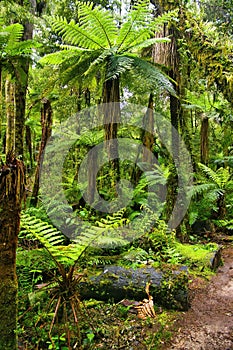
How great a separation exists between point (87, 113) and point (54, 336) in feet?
15.8

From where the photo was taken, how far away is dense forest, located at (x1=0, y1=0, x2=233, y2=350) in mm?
2393

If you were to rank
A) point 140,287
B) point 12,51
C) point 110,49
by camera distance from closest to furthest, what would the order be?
point 140,287 → point 12,51 → point 110,49

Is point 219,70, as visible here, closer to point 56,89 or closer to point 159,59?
point 159,59

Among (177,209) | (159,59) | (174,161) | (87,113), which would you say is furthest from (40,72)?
(177,209)

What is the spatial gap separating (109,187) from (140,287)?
7.85 ft

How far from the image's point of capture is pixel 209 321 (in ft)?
9.04

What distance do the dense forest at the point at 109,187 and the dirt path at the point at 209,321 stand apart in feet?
0.42

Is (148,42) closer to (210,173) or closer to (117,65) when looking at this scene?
(117,65)

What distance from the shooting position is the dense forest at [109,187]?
2393 mm

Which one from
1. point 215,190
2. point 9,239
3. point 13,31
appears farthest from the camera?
point 215,190

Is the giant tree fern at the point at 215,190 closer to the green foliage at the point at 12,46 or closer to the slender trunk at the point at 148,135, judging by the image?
the slender trunk at the point at 148,135

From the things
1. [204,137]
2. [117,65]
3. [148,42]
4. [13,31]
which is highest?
[148,42]

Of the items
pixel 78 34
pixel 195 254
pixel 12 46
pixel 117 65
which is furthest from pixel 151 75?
pixel 195 254

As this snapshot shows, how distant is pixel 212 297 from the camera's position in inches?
129
